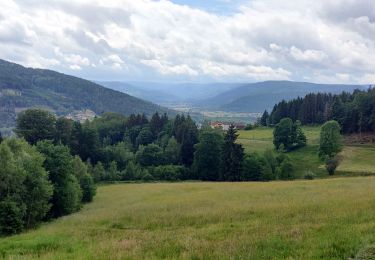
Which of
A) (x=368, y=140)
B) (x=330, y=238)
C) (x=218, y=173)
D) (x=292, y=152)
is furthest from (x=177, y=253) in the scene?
(x=368, y=140)

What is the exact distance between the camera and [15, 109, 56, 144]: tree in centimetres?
10219

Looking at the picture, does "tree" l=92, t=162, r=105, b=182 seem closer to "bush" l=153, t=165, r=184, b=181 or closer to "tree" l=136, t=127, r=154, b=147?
"bush" l=153, t=165, r=184, b=181

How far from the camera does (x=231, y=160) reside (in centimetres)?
9400

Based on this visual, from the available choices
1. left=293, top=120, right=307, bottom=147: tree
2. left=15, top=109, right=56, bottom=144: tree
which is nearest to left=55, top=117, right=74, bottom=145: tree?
left=15, top=109, right=56, bottom=144: tree

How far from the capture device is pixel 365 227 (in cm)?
1485

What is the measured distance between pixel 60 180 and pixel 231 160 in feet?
173

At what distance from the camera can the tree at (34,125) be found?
102188 mm

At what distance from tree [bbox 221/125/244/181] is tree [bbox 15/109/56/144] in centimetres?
4444

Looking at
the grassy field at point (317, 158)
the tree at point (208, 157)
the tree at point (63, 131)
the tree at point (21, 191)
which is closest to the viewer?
the tree at point (21, 191)

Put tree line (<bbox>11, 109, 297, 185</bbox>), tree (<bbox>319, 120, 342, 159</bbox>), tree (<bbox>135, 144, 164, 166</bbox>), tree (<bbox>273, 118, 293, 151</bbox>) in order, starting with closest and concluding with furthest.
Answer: tree line (<bbox>11, 109, 297, 185</bbox>)
tree (<bbox>319, 120, 342, 159</bbox>)
tree (<bbox>135, 144, 164, 166</bbox>)
tree (<bbox>273, 118, 293, 151</bbox>)

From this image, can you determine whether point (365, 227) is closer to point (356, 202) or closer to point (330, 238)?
point (330, 238)

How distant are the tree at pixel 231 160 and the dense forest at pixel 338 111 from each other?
185 ft

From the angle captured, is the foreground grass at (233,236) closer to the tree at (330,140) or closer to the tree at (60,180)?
the tree at (60,180)

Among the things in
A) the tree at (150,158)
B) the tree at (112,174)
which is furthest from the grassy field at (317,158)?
the tree at (112,174)
